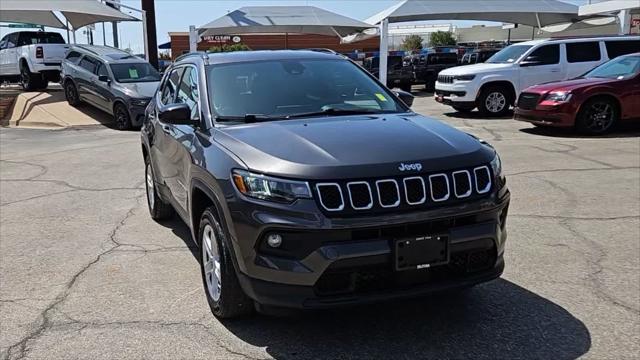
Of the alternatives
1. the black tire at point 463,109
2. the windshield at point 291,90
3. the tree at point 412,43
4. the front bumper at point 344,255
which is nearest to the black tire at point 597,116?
the black tire at point 463,109

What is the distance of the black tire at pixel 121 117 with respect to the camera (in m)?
15.4

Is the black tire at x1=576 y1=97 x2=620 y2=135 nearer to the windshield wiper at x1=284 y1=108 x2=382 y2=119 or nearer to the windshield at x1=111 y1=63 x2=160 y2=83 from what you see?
the windshield wiper at x1=284 y1=108 x2=382 y2=119

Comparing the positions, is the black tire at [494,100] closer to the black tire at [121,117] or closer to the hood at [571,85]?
the hood at [571,85]

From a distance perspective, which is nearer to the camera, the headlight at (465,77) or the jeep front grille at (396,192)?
the jeep front grille at (396,192)

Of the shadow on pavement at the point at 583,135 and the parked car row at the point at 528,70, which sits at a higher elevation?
the parked car row at the point at 528,70

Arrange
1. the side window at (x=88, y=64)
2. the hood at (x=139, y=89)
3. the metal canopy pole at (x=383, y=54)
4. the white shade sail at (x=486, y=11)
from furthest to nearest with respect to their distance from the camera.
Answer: the white shade sail at (x=486, y=11) < the metal canopy pole at (x=383, y=54) < the side window at (x=88, y=64) < the hood at (x=139, y=89)

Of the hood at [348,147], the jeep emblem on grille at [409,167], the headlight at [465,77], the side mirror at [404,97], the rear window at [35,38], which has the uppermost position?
the rear window at [35,38]

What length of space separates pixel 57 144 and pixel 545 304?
11.6 meters

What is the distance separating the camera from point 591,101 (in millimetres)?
11375

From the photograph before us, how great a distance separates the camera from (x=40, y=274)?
15.7ft

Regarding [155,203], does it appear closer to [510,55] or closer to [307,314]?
[307,314]

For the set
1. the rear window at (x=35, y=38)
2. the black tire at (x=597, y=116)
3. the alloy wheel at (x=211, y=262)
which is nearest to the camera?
the alloy wheel at (x=211, y=262)

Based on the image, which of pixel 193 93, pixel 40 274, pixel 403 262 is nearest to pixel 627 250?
pixel 403 262

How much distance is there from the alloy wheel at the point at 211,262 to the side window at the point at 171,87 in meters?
1.92
